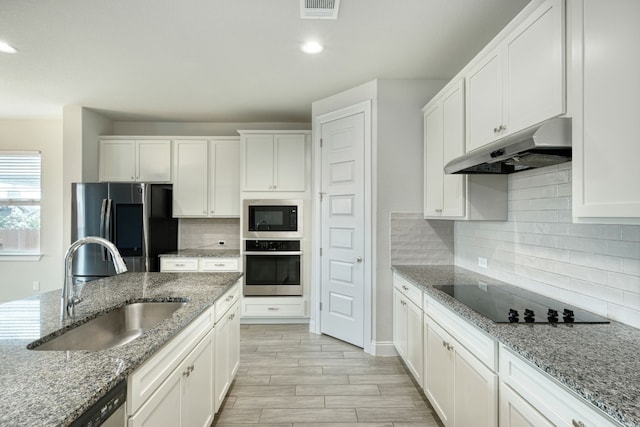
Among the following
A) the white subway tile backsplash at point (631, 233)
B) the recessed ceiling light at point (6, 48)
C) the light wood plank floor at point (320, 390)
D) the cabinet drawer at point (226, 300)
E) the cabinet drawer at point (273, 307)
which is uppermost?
the recessed ceiling light at point (6, 48)

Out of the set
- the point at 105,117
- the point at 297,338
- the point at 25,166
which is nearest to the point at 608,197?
the point at 297,338

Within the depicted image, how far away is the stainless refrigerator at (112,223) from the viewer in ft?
12.6

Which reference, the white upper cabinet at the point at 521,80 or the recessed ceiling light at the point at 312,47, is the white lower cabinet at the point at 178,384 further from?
the recessed ceiling light at the point at 312,47

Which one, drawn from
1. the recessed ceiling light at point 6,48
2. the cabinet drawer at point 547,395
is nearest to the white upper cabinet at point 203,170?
the recessed ceiling light at point 6,48

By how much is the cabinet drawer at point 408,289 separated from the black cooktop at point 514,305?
0.27 metres

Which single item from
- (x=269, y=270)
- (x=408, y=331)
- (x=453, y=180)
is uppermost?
(x=453, y=180)

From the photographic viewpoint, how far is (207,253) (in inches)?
165

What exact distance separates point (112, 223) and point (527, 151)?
413 cm

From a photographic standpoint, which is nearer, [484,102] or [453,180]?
[484,102]

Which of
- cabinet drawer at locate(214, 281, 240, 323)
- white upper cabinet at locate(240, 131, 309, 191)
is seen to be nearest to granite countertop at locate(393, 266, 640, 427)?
cabinet drawer at locate(214, 281, 240, 323)

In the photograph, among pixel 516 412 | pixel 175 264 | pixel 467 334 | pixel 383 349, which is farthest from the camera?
pixel 175 264

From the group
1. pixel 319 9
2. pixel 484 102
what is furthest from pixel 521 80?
pixel 319 9

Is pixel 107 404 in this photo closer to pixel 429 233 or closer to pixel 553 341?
pixel 553 341

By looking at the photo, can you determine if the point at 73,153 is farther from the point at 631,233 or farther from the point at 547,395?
the point at 631,233
